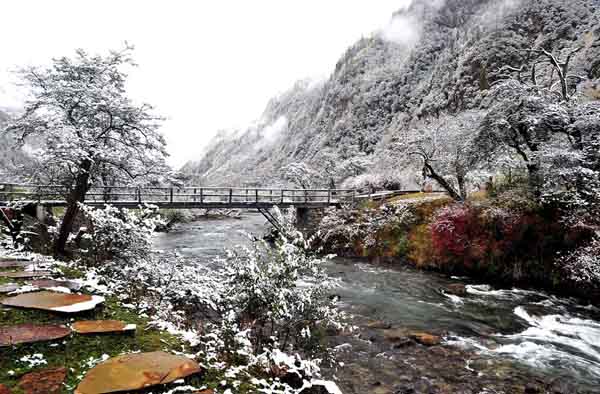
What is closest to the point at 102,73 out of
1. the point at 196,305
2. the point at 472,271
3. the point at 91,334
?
the point at 196,305

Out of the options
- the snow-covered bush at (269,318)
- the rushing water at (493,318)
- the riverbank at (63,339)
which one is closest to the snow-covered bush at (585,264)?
the rushing water at (493,318)

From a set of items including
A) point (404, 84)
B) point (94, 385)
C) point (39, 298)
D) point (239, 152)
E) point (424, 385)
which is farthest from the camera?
point (239, 152)

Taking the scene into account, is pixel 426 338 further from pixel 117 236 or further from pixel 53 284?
pixel 53 284

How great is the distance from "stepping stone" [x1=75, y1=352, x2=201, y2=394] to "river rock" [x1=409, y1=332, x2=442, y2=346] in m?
6.02

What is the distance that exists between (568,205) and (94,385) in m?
13.1

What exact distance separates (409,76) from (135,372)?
6833cm

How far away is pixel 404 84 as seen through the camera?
209 ft

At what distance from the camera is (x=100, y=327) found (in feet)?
11.5

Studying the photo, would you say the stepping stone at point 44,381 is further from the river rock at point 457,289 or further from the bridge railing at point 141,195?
the river rock at point 457,289

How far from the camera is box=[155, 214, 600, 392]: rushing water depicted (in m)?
7.12

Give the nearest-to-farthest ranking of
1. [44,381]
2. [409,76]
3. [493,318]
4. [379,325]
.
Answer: [44,381]
[379,325]
[493,318]
[409,76]

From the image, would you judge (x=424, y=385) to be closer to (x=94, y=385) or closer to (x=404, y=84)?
(x=94, y=385)

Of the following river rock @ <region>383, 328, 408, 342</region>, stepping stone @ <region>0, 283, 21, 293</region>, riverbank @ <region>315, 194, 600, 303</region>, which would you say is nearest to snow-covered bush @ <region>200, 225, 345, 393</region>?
river rock @ <region>383, 328, 408, 342</region>

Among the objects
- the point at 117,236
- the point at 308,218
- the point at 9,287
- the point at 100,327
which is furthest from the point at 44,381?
the point at 308,218
